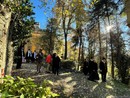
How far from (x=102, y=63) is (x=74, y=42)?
25.5 meters

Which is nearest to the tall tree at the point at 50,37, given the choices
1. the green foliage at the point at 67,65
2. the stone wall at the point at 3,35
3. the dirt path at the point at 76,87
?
the green foliage at the point at 67,65

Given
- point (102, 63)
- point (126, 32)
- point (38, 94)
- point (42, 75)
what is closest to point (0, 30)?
point (38, 94)

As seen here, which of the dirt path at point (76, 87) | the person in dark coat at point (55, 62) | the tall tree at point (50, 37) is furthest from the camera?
the tall tree at point (50, 37)

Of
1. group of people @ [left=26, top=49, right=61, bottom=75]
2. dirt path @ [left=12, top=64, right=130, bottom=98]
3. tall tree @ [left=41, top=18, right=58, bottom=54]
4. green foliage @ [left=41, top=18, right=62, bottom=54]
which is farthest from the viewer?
green foliage @ [left=41, top=18, right=62, bottom=54]

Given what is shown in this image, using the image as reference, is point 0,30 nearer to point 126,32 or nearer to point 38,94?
point 38,94

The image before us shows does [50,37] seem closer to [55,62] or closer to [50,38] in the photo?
[50,38]

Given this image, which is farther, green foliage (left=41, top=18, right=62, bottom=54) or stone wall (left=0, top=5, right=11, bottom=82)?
green foliage (left=41, top=18, right=62, bottom=54)

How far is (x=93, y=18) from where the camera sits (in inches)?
1398

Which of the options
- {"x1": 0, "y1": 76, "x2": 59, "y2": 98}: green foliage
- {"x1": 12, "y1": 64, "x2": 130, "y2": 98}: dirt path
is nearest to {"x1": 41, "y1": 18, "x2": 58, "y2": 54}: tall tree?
{"x1": 12, "y1": 64, "x2": 130, "y2": 98}: dirt path

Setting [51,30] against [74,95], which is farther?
[51,30]

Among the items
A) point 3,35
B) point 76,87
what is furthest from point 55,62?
point 3,35

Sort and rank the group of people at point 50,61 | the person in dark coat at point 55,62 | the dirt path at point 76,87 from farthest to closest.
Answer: the person in dark coat at point 55,62, the group of people at point 50,61, the dirt path at point 76,87

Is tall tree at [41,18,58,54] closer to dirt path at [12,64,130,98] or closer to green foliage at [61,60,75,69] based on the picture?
green foliage at [61,60,75,69]

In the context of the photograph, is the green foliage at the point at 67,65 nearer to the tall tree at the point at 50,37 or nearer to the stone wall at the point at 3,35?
the tall tree at the point at 50,37
